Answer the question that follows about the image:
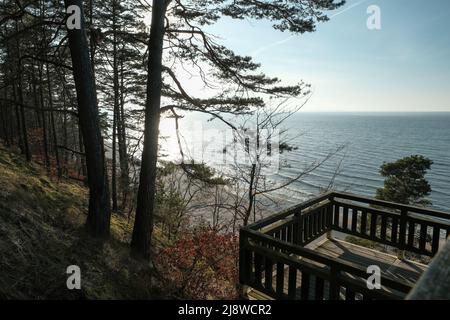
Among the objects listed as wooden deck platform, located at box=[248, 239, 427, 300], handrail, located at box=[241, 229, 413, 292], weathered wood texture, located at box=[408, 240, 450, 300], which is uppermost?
weathered wood texture, located at box=[408, 240, 450, 300]

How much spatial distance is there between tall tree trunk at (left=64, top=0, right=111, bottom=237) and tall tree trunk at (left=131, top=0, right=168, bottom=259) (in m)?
0.72

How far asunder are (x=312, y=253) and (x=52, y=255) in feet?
12.6

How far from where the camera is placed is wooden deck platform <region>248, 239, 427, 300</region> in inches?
200

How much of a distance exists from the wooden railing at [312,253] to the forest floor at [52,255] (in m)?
2.19

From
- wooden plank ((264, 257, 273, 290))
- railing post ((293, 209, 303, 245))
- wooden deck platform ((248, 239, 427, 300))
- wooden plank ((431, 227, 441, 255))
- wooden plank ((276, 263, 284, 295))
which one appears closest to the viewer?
wooden plank ((276, 263, 284, 295))

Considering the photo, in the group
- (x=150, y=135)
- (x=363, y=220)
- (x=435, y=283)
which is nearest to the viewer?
(x=435, y=283)

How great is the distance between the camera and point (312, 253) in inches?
150

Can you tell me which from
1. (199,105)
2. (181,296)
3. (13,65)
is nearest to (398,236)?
(181,296)

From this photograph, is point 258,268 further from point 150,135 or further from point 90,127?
point 90,127

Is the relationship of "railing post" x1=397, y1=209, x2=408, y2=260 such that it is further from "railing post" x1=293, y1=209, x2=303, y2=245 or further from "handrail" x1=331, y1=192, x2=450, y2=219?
"railing post" x1=293, y1=209, x2=303, y2=245

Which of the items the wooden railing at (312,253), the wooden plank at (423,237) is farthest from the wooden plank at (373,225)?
the wooden plank at (423,237)

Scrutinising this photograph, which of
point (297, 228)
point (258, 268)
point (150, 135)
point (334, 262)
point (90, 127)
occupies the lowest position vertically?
point (258, 268)

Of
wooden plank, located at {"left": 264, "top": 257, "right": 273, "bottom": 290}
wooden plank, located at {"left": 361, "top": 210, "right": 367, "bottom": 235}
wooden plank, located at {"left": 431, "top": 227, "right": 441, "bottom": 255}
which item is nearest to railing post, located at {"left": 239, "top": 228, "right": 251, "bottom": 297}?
wooden plank, located at {"left": 264, "top": 257, "right": 273, "bottom": 290}

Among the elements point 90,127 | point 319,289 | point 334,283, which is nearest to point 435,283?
point 334,283
